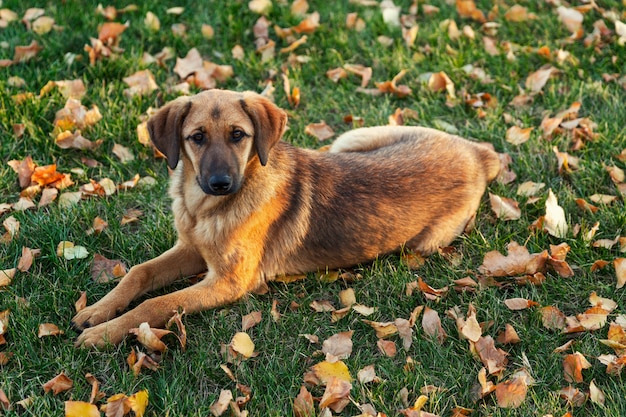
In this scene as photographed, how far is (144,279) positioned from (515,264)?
239 centimetres

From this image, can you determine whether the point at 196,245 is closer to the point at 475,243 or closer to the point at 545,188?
the point at 475,243

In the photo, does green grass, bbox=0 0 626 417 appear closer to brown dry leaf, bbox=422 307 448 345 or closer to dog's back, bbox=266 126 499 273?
brown dry leaf, bbox=422 307 448 345

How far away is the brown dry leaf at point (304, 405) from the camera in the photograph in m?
3.59

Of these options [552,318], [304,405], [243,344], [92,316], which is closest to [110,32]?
[92,316]

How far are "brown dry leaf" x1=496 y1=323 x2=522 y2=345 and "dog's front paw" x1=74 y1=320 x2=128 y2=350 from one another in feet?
7.11

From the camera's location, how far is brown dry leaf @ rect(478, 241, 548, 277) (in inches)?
181

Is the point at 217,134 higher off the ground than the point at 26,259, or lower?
higher

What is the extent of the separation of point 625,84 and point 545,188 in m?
1.86

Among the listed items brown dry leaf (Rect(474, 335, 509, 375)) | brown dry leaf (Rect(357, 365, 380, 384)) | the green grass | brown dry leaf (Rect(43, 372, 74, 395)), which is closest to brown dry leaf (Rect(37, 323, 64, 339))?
the green grass

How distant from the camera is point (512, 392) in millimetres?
3705

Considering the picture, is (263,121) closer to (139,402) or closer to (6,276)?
(139,402)

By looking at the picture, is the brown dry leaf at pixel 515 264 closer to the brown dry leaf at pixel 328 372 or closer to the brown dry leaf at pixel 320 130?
→ the brown dry leaf at pixel 328 372

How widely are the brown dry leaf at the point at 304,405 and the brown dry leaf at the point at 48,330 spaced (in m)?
1.44

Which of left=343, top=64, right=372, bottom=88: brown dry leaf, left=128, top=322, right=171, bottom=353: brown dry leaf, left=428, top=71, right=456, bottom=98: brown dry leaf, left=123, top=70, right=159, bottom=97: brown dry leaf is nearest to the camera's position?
left=128, top=322, right=171, bottom=353: brown dry leaf
